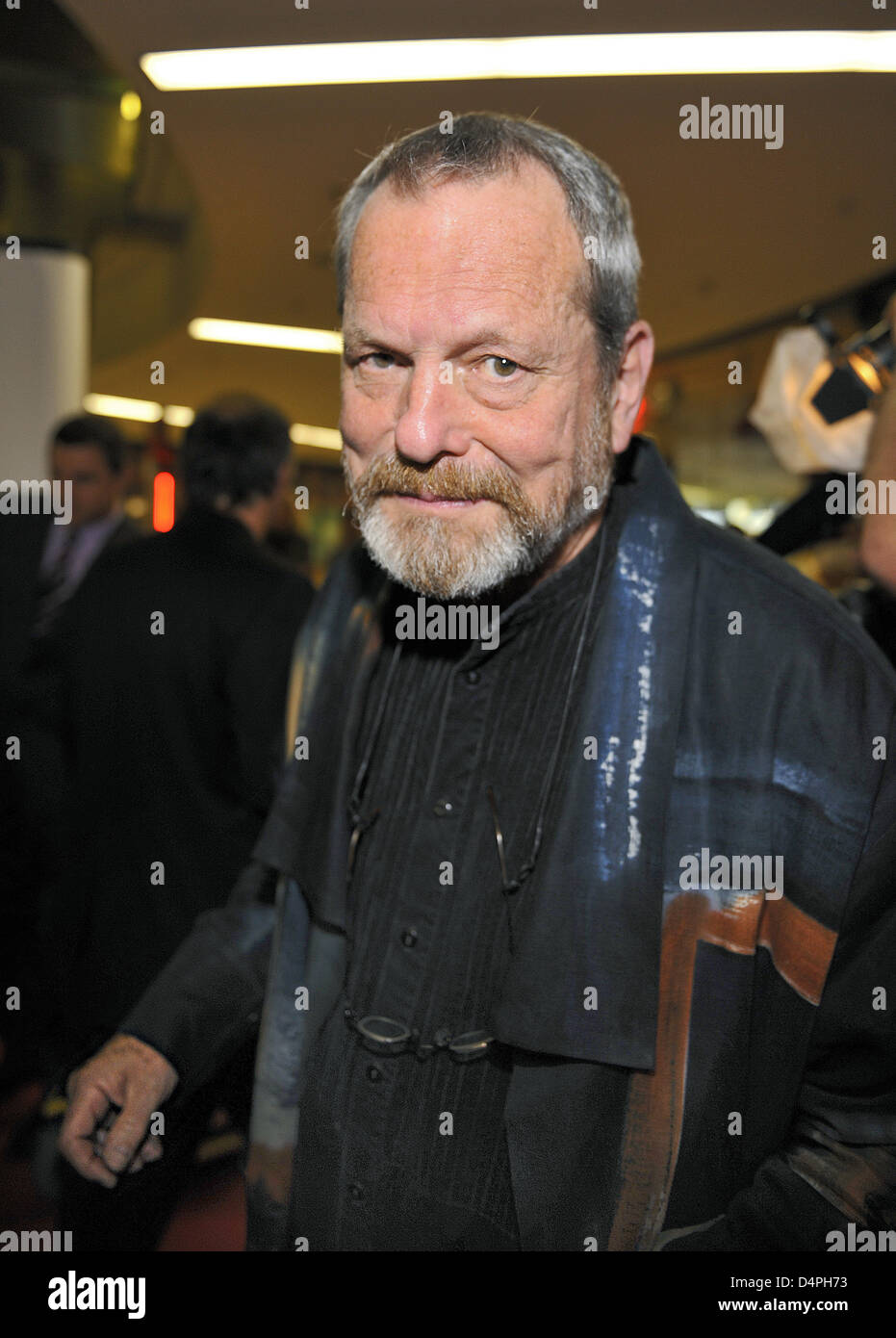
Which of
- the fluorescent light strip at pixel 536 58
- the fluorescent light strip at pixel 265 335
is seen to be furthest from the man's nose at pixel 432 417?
the fluorescent light strip at pixel 265 335

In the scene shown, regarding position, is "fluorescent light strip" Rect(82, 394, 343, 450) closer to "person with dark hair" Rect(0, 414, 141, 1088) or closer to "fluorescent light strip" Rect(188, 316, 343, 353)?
"fluorescent light strip" Rect(188, 316, 343, 353)

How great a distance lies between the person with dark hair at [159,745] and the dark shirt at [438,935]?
3.49ft

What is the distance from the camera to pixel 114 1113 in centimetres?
125

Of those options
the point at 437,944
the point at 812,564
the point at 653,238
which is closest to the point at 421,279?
the point at 437,944

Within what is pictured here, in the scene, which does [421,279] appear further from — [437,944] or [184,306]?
[184,306]

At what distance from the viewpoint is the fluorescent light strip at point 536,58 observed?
4.18 metres

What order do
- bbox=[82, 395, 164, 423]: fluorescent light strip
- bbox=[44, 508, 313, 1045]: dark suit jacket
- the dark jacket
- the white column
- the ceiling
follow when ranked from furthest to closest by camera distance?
1. bbox=[82, 395, 164, 423]: fluorescent light strip
2. the white column
3. the ceiling
4. bbox=[44, 508, 313, 1045]: dark suit jacket
5. the dark jacket

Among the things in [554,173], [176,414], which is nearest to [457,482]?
[554,173]

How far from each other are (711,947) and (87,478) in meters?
3.16

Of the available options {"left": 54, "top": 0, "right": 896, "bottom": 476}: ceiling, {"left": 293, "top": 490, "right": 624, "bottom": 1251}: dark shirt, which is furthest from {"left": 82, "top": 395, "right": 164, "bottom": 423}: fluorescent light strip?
{"left": 293, "top": 490, "right": 624, "bottom": 1251}: dark shirt

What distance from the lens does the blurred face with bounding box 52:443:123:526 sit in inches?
142

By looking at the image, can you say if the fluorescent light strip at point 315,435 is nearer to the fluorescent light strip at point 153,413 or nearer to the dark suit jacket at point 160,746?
the fluorescent light strip at point 153,413

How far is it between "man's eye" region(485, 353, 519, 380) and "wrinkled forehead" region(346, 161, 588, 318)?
65mm

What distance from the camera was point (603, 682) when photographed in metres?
1.13
